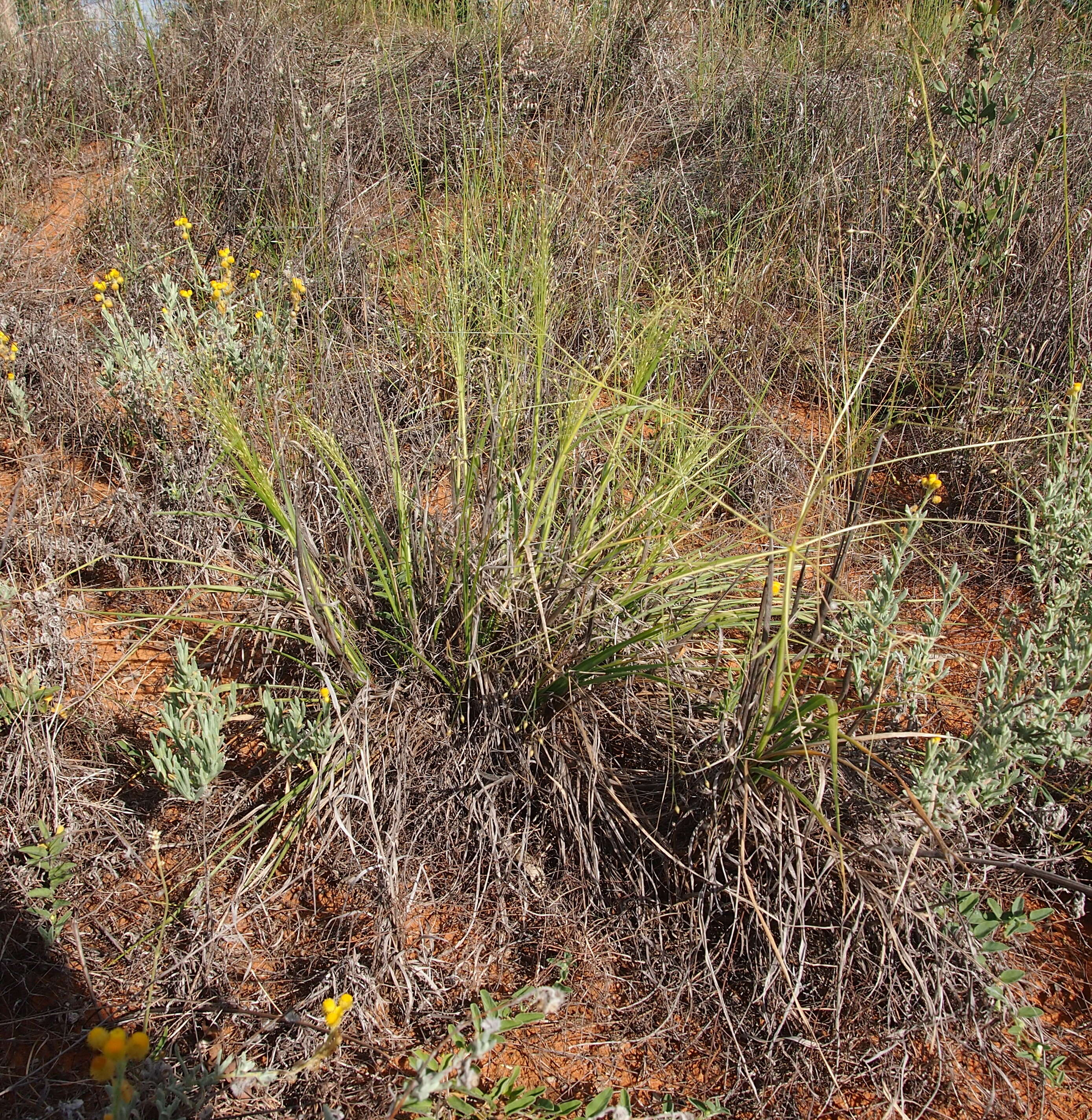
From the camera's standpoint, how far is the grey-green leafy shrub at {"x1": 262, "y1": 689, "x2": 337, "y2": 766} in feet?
5.68

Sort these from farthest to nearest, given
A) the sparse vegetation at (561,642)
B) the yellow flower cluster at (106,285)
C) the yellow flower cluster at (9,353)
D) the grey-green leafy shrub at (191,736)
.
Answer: the yellow flower cluster at (9,353), the yellow flower cluster at (106,285), the grey-green leafy shrub at (191,736), the sparse vegetation at (561,642)

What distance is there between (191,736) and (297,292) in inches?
60.0

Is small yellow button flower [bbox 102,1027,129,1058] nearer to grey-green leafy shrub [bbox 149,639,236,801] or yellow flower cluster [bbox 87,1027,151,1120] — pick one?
yellow flower cluster [bbox 87,1027,151,1120]

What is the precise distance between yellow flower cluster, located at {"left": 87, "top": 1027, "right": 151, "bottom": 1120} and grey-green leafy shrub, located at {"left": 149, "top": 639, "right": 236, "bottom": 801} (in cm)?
70

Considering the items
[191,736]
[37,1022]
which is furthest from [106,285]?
[37,1022]

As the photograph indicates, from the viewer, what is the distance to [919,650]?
1792 mm

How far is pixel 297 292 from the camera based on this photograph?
105 inches

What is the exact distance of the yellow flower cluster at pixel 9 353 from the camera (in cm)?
260

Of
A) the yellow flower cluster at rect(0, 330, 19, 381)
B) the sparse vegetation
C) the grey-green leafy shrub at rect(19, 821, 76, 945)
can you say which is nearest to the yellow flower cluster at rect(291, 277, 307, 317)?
the sparse vegetation

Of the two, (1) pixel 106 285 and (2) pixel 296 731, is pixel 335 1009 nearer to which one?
(2) pixel 296 731

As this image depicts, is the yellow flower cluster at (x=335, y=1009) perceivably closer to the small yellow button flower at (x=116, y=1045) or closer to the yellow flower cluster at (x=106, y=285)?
the small yellow button flower at (x=116, y=1045)

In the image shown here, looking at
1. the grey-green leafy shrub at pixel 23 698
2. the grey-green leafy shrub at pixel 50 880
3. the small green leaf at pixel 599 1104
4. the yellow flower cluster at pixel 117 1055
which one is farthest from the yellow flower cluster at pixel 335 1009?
the grey-green leafy shrub at pixel 23 698

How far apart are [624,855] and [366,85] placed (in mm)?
3524

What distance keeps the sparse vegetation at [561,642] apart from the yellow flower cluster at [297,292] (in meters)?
0.08
